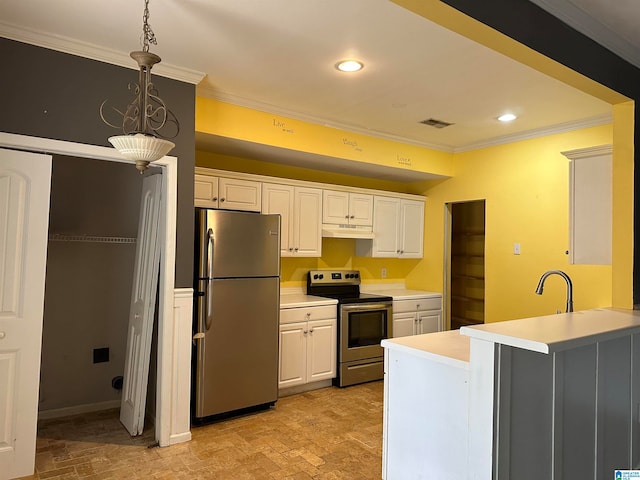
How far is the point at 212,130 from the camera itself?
3604 millimetres

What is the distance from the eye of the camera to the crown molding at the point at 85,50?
2607 mm

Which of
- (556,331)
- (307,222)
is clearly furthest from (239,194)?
(556,331)

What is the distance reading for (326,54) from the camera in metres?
2.89

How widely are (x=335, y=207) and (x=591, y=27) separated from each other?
2.85 m

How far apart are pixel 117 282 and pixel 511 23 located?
11.7ft

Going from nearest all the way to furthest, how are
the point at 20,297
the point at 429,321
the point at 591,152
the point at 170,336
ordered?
the point at 20,297 < the point at 591,152 < the point at 170,336 < the point at 429,321

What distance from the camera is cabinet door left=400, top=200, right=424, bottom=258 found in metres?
5.46

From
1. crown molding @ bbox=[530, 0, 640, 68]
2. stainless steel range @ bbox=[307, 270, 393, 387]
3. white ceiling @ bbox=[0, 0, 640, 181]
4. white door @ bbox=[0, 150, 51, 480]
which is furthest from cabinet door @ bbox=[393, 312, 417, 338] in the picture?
white door @ bbox=[0, 150, 51, 480]

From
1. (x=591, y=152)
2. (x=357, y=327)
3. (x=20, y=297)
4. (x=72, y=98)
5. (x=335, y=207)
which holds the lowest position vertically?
(x=357, y=327)

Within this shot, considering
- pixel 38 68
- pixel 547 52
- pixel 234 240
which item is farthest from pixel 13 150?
pixel 547 52

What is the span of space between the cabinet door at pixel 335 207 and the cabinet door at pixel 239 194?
0.78m

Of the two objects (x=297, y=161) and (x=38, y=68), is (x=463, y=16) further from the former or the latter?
(x=297, y=161)

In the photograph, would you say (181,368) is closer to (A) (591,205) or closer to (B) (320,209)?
(B) (320,209)

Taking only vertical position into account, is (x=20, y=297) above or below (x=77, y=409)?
above
